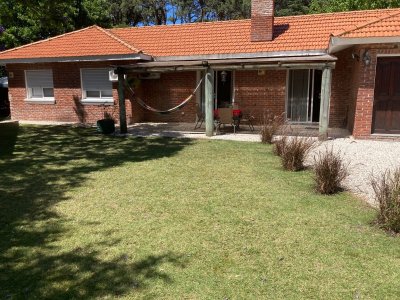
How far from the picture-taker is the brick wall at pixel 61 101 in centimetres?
1623

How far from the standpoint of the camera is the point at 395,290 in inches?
135

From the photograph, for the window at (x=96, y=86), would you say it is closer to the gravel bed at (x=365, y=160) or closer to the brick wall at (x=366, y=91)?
the gravel bed at (x=365, y=160)

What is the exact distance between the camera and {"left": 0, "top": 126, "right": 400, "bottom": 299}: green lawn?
353 centimetres

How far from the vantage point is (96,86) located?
53.5ft

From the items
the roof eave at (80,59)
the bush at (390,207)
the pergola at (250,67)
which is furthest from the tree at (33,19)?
the bush at (390,207)

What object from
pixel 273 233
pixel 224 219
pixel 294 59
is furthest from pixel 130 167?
pixel 294 59

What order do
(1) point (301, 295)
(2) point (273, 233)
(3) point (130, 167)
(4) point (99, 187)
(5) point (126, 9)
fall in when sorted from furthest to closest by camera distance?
(5) point (126, 9)
(3) point (130, 167)
(4) point (99, 187)
(2) point (273, 233)
(1) point (301, 295)

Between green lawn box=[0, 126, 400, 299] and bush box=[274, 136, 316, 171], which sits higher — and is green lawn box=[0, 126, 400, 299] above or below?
below

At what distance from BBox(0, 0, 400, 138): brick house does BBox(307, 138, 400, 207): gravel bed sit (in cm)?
90

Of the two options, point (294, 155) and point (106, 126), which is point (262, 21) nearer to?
point (106, 126)

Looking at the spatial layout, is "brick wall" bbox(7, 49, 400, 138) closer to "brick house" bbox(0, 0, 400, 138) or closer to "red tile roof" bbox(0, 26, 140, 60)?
"brick house" bbox(0, 0, 400, 138)

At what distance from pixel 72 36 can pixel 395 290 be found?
17.7 m

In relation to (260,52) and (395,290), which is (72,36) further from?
(395,290)

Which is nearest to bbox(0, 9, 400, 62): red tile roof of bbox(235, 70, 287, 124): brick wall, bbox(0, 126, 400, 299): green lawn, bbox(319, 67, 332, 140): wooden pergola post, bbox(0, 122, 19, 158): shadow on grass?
bbox(235, 70, 287, 124): brick wall
